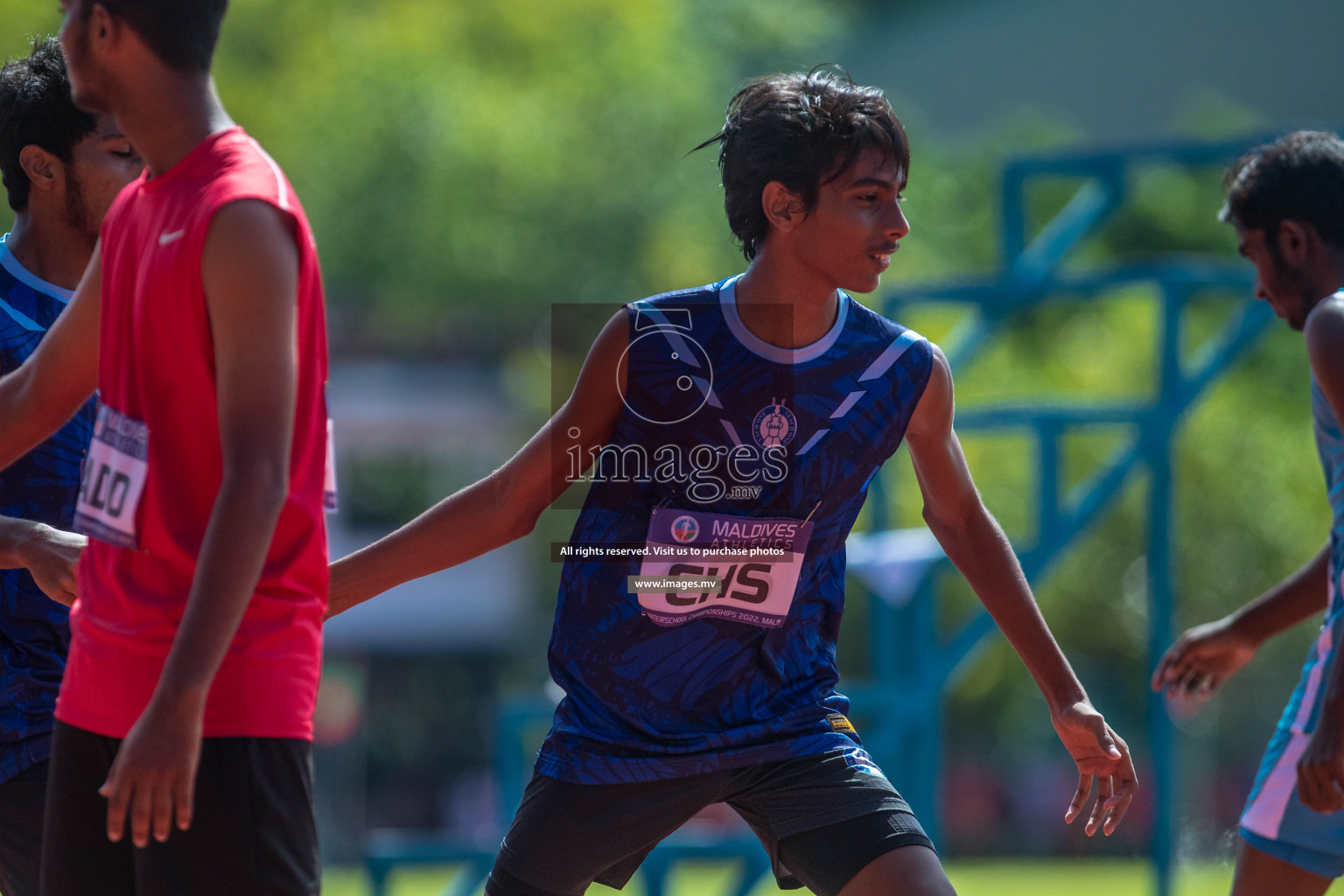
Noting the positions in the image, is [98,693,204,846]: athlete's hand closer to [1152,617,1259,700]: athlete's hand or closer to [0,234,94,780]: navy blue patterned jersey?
[0,234,94,780]: navy blue patterned jersey

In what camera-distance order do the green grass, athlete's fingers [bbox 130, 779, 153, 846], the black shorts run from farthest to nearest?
the green grass, the black shorts, athlete's fingers [bbox 130, 779, 153, 846]

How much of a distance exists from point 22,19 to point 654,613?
26742mm

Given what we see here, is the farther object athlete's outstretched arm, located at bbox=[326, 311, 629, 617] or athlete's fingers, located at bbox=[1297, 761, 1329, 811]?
athlete's fingers, located at bbox=[1297, 761, 1329, 811]

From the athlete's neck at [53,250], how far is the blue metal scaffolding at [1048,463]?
138 inches

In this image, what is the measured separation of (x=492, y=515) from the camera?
2762 millimetres

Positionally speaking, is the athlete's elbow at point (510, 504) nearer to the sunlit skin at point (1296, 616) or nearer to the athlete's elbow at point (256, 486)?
the athlete's elbow at point (256, 486)

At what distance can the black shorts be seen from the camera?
8.57 ft

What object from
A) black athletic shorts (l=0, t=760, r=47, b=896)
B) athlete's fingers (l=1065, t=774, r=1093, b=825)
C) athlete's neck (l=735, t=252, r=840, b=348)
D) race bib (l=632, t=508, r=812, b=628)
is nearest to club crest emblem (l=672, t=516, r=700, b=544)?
race bib (l=632, t=508, r=812, b=628)

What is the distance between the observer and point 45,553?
2357 millimetres

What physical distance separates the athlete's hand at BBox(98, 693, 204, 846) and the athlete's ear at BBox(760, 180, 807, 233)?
1407 millimetres

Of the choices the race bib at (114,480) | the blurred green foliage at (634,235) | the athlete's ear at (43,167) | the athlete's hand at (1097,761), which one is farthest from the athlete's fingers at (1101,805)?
the blurred green foliage at (634,235)

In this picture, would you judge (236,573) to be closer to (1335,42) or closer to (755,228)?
(755,228)

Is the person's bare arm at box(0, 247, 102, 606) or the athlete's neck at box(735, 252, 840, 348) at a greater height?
the athlete's neck at box(735, 252, 840, 348)

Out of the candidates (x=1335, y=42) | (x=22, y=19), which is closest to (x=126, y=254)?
(x=22, y=19)
